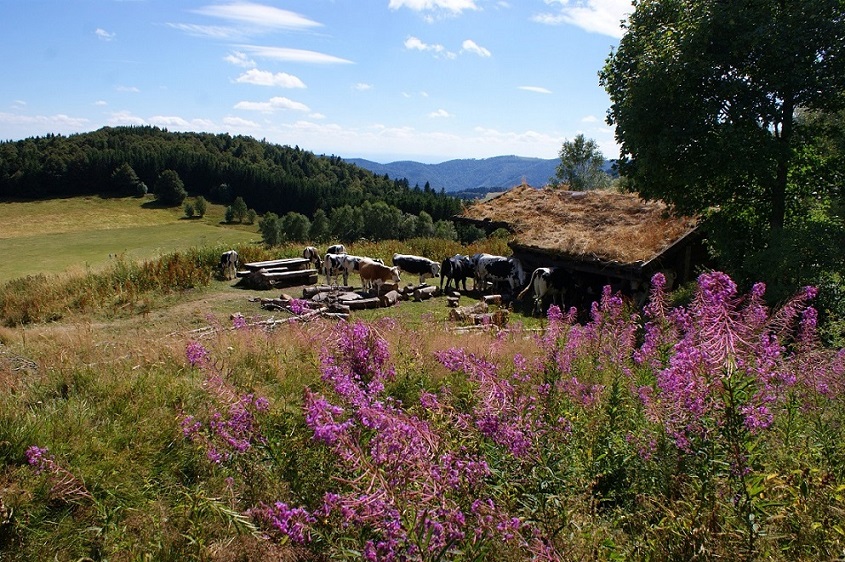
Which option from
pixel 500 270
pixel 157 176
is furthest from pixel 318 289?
pixel 157 176

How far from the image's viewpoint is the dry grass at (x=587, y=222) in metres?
17.4

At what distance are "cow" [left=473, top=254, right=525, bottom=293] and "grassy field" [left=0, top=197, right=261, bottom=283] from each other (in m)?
24.1

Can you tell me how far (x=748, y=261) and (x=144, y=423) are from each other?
45.1 feet

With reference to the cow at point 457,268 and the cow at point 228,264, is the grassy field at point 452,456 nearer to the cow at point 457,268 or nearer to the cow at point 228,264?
the cow at point 457,268

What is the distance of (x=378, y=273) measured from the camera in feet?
61.4

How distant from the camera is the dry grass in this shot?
57.0 feet

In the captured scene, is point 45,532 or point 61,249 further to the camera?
point 61,249

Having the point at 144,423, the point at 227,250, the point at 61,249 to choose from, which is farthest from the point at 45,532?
the point at 61,249

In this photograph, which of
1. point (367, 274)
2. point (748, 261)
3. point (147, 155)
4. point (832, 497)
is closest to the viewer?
point (832, 497)

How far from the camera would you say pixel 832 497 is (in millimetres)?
3348

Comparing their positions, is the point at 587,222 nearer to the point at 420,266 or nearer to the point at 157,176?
the point at 420,266

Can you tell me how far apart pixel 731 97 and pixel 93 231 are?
279 feet

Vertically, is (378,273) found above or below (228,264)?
above

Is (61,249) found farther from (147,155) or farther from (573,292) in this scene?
(147,155)
